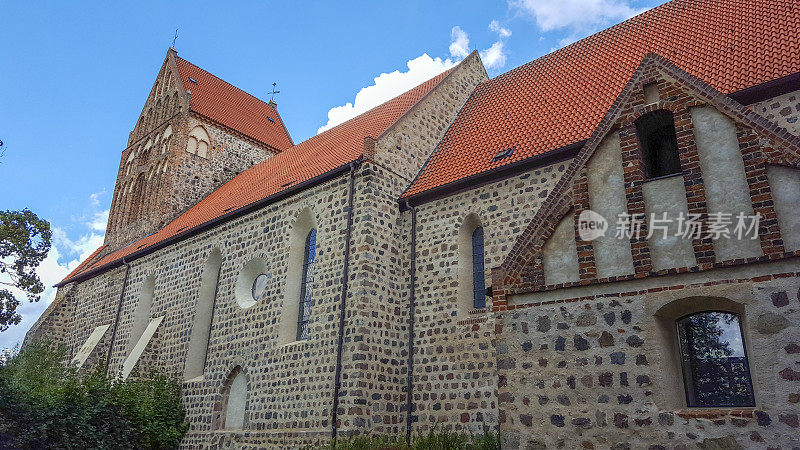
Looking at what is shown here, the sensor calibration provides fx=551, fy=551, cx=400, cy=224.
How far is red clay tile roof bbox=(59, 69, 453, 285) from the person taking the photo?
50.2 feet

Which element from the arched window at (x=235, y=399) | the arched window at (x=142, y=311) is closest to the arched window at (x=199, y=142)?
the arched window at (x=142, y=311)

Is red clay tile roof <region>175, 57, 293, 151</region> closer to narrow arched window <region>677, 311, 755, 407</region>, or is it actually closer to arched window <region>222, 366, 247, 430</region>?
arched window <region>222, 366, 247, 430</region>

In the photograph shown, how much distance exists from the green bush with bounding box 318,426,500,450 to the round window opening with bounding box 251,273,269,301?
5384 millimetres

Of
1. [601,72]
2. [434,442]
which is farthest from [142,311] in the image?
[601,72]

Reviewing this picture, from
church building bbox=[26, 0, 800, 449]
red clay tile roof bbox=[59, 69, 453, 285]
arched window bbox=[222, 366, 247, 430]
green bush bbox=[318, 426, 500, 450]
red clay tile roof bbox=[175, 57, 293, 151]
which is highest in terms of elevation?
red clay tile roof bbox=[175, 57, 293, 151]

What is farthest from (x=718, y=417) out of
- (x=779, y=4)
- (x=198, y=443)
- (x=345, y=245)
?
(x=198, y=443)

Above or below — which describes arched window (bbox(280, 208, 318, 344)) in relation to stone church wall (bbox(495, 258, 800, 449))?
above

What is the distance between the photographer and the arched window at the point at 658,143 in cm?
698

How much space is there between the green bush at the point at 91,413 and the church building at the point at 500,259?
2.07 feet

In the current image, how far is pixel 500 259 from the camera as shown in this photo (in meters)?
11.5

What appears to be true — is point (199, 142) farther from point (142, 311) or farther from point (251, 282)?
point (251, 282)

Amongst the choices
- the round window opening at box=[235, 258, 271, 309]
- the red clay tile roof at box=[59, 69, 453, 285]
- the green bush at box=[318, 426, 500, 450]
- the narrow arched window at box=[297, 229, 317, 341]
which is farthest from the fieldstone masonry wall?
the red clay tile roof at box=[59, 69, 453, 285]

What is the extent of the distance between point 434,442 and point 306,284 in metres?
5.63

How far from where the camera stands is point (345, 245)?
41.8ft
